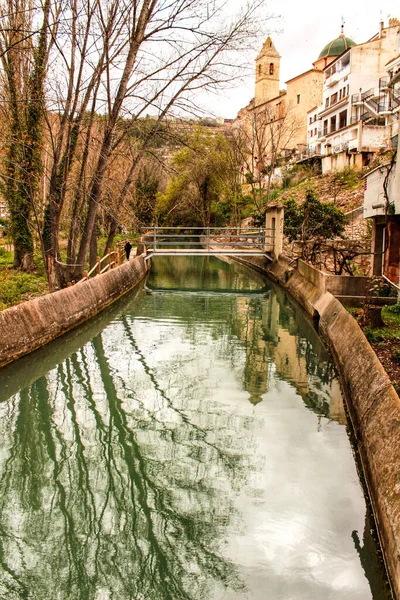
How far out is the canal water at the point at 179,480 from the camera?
4.66 m

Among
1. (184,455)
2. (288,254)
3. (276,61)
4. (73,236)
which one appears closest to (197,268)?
(288,254)

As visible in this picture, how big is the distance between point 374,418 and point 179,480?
240 centimetres

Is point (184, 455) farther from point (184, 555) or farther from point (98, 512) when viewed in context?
point (184, 555)

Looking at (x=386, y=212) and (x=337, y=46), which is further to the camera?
(x=337, y=46)

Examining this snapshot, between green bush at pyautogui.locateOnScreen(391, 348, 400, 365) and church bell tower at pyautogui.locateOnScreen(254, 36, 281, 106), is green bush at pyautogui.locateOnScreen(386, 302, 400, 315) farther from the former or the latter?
church bell tower at pyautogui.locateOnScreen(254, 36, 281, 106)

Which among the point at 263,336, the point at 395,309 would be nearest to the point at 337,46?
the point at 263,336

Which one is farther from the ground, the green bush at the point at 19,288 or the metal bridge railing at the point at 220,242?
the metal bridge railing at the point at 220,242

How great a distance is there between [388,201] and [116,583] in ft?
39.0

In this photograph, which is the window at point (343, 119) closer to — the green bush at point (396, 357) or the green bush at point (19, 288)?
the green bush at point (19, 288)

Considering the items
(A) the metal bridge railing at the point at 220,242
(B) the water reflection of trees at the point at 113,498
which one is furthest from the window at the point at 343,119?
(B) the water reflection of trees at the point at 113,498

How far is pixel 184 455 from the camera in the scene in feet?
23.0

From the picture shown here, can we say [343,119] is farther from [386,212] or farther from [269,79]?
[386,212]

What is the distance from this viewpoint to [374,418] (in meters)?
6.46

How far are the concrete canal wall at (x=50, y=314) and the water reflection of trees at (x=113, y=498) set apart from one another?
1609mm
